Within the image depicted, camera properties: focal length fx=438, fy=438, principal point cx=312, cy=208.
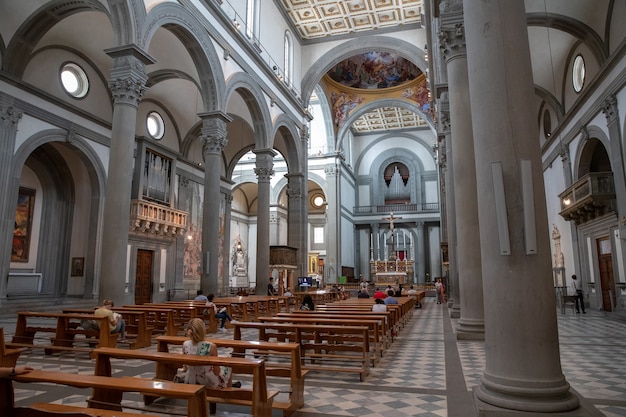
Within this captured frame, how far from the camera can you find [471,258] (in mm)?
7484

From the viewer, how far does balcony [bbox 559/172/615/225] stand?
12.7 metres

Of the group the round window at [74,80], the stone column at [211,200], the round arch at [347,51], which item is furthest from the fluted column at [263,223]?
the round window at [74,80]

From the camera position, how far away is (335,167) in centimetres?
3275

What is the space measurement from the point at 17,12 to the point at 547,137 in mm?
20042

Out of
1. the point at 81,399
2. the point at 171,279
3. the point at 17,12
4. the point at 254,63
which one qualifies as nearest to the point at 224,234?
the point at 171,279

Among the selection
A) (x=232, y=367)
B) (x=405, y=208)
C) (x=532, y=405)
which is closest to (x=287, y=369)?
(x=232, y=367)

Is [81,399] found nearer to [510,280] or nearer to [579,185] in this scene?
[510,280]

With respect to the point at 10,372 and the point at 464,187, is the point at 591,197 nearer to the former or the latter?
the point at 464,187

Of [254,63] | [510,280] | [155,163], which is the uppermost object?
[254,63]

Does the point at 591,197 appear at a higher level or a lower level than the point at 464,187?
higher

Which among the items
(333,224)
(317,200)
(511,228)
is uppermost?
(317,200)

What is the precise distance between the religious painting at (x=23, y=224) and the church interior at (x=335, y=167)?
0.25ft

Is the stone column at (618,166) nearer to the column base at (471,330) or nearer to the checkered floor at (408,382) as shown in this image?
the checkered floor at (408,382)

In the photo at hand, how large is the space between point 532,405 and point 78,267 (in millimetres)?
16312
